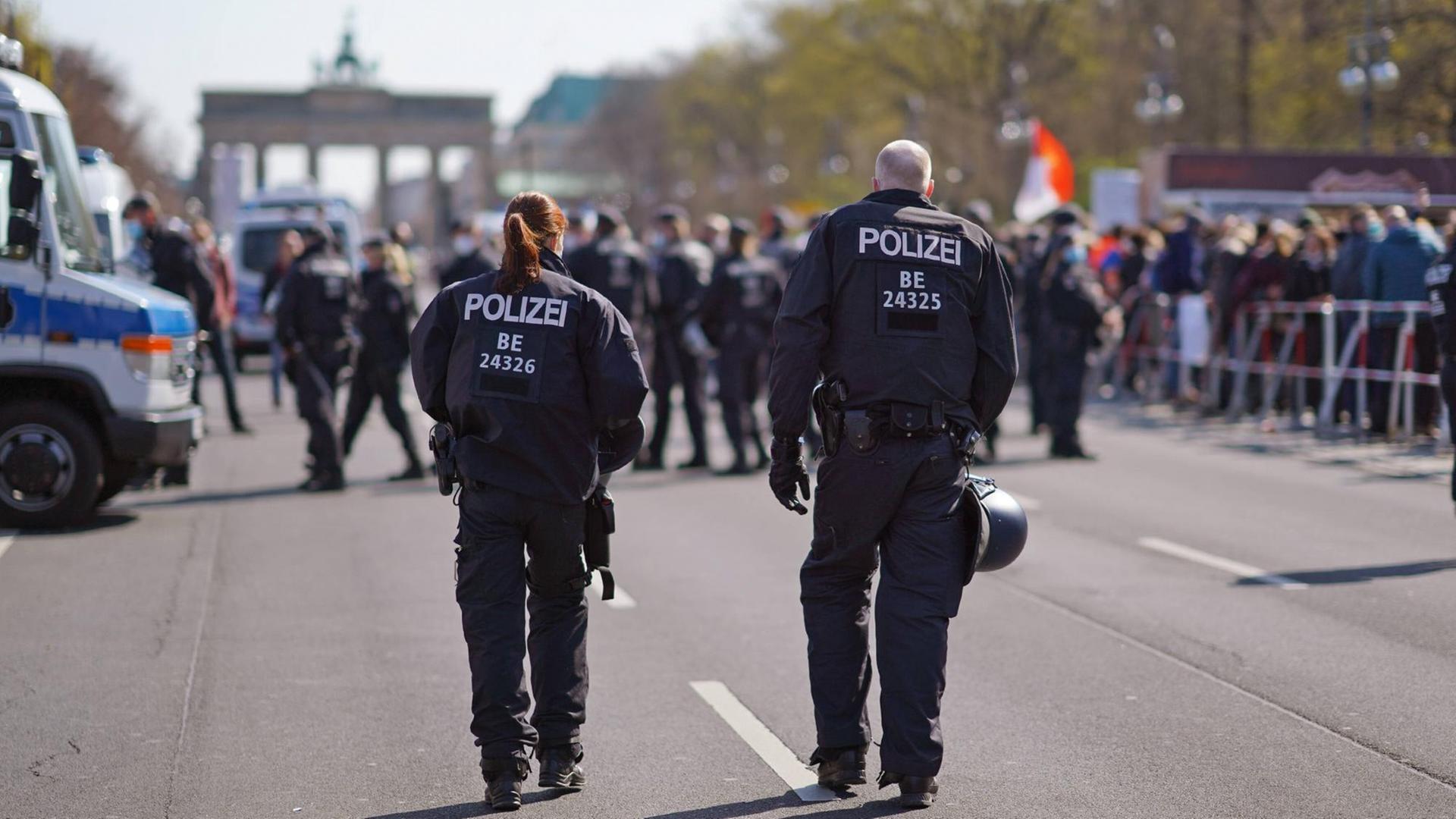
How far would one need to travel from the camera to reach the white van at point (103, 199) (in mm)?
12412

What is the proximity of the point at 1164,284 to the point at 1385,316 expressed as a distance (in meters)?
4.78

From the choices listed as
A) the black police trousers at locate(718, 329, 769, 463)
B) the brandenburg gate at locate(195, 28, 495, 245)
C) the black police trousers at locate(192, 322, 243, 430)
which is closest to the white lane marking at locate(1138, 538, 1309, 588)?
the black police trousers at locate(718, 329, 769, 463)

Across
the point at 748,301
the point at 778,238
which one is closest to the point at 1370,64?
the point at 778,238

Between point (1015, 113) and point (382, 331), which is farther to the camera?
point (1015, 113)

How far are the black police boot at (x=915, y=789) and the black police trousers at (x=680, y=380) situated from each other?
32.2 ft

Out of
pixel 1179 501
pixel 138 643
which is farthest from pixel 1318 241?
pixel 138 643

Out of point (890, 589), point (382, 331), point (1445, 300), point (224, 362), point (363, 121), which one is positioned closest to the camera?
point (890, 589)

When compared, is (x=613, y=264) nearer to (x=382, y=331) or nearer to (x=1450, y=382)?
(x=382, y=331)

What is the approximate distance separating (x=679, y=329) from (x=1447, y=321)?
6.36m

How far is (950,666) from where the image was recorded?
7.67 m

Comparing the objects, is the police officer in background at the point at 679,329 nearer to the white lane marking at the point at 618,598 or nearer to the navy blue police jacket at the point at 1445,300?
the white lane marking at the point at 618,598

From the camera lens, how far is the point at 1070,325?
51.2 feet

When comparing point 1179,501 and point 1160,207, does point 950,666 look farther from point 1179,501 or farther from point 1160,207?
point 1160,207

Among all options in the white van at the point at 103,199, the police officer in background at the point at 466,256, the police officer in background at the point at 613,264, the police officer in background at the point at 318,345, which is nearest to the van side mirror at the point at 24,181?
the white van at the point at 103,199
